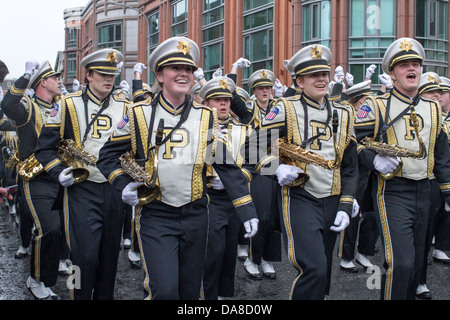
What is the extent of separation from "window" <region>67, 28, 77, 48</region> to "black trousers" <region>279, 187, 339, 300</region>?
93.4 meters

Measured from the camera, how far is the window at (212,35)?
3550cm

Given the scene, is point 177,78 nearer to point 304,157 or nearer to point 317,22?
point 304,157

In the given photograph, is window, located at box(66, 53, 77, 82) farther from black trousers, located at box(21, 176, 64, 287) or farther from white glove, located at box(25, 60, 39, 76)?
black trousers, located at box(21, 176, 64, 287)

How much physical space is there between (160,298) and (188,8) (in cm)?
3812

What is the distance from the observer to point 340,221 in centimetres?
459

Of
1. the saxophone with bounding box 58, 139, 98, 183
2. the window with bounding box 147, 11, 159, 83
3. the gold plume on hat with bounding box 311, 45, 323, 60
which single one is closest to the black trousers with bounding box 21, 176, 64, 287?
the saxophone with bounding box 58, 139, 98, 183

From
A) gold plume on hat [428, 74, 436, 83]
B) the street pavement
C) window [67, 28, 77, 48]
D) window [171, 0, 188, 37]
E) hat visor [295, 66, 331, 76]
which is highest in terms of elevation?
window [67, 28, 77, 48]

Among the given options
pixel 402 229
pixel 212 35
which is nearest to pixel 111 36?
pixel 212 35

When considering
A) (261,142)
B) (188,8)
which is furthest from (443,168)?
(188,8)

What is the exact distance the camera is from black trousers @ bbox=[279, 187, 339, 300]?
434 cm

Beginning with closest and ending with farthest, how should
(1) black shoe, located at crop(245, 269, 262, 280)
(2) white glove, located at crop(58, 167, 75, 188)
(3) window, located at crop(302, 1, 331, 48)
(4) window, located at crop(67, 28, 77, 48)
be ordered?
(2) white glove, located at crop(58, 167, 75, 188), (1) black shoe, located at crop(245, 269, 262, 280), (3) window, located at crop(302, 1, 331, 48), (4) window, located at crop(67, 28, 77, 48)

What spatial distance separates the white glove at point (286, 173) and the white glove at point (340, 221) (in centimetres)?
48

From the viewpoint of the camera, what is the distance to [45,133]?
5.30 metres

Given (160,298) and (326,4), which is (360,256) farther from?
(326,4)
